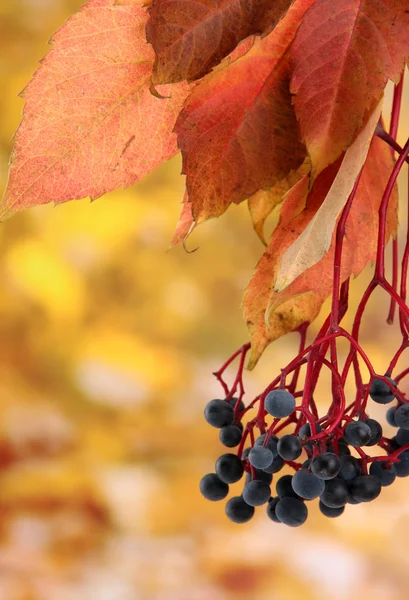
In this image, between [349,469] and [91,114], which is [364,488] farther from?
[91,114]

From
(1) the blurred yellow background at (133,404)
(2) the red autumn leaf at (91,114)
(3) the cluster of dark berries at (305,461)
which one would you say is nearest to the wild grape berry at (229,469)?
(3) the cluster of dark berries at (305,461)

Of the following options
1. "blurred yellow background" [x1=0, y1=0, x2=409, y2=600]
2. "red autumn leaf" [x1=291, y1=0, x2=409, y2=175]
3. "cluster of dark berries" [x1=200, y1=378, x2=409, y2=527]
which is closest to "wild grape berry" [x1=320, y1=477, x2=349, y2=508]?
"cluster of dark berries" [x1=200, y1=378, x2=409, y2=527]

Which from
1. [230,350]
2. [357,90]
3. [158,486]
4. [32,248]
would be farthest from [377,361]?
[357,90]

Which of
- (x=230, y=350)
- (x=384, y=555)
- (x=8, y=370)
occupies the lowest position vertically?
(x=384, y=555)

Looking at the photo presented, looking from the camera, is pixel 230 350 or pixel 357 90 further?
pixel 230 350

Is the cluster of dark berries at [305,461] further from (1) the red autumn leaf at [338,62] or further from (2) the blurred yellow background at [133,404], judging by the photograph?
(2) the blurred yellow background at [133,404]

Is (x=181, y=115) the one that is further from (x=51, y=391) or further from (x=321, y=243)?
(x=51, y=391)

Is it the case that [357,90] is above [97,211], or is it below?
below
